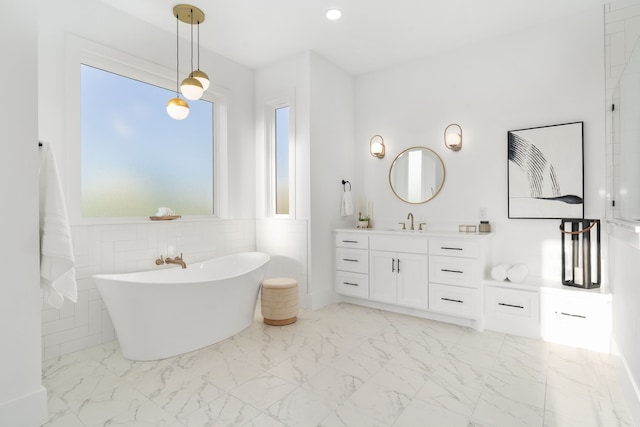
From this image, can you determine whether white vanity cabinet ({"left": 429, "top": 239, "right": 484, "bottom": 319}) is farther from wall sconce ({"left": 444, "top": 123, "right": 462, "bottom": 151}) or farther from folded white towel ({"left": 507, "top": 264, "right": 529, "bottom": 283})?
wall sconce ({"left": 444, "top": 123, "right": 462, "bottom": 151})

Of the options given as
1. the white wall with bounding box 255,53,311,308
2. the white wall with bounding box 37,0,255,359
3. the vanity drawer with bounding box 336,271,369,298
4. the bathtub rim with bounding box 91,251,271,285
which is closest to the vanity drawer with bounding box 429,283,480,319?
the vanity drawer with bounding box 336,271,369,298

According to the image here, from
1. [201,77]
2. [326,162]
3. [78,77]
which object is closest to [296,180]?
[326,162]

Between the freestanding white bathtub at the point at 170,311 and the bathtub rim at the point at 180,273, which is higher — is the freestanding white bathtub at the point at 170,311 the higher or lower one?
the lower one

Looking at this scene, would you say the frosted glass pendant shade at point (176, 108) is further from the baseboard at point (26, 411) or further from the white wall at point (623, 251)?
the white wall at point (623, 251)

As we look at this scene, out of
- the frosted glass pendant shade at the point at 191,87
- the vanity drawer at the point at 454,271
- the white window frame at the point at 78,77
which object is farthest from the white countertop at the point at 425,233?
the frosted glass pendant shade at the point at 191,87

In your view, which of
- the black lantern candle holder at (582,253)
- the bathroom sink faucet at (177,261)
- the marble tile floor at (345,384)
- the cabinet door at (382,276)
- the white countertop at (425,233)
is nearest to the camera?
the marble tile floor at (345,384)

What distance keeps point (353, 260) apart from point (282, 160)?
4.92 feet

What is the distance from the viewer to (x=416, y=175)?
156 inches

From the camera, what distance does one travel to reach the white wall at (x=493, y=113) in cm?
300

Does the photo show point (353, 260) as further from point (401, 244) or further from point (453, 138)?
point (453, 138)

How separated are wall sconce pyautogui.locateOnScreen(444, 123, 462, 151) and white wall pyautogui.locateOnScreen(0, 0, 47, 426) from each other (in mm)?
3493

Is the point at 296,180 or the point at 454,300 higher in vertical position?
the point at 296,180

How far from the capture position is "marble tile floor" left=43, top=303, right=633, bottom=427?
1.82 m

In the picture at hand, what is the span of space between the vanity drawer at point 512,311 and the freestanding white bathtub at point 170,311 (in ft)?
7.27
